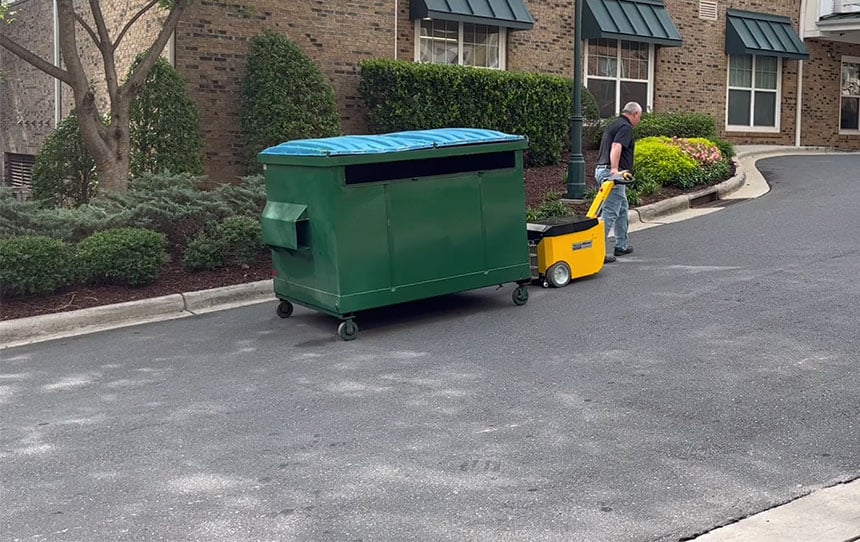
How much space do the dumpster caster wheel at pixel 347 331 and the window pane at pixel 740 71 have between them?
61.2 ft

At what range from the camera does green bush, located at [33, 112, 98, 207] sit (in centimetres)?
1276

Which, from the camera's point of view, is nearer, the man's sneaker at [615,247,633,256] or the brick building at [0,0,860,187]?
the man's sneaker at [615,247,633,256]

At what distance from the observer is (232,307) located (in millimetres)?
9266

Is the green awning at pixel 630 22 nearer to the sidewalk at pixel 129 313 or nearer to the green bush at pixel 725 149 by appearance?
the green bush at pixel 725 149

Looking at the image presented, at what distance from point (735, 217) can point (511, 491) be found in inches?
368

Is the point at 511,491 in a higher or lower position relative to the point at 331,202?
lower

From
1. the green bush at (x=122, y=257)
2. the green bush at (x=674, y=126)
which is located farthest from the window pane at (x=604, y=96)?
the green bush at (x=122, y=257)

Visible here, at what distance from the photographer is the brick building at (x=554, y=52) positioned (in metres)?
14.4

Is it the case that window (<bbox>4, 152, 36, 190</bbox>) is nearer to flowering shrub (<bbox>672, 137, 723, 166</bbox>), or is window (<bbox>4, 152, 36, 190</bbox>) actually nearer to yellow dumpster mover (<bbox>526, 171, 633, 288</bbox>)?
flowering shrub (<bbox>672, 137, 723, 166</bbox>)

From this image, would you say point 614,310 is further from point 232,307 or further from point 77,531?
point 77,531

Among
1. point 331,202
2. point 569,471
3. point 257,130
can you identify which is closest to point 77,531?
point 569,471

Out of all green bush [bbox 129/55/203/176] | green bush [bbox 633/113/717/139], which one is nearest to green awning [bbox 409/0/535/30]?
green bush [bbox 633/113/717/139]

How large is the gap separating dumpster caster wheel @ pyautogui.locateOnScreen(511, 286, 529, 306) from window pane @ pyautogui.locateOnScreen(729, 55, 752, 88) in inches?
674

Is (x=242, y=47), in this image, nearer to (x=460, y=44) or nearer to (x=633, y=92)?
(x=460, y=44)
